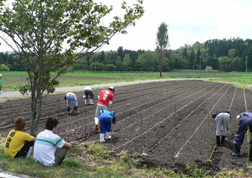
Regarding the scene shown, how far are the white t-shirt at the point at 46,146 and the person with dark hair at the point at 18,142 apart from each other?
0.40 metres

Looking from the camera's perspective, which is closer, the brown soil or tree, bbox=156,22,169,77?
the brown soil

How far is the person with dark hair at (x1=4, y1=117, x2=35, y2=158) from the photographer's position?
15.4 feet

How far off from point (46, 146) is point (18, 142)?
27.9 inches

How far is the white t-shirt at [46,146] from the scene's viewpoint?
14.5ft

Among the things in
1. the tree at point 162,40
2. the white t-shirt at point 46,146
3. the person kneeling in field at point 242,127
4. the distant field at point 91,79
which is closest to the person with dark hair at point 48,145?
the white t-shirt at point 46,146

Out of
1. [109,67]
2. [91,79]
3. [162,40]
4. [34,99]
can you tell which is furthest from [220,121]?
[109,67]

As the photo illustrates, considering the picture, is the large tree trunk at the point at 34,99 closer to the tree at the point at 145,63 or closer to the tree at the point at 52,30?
the tree at the point at 52,30

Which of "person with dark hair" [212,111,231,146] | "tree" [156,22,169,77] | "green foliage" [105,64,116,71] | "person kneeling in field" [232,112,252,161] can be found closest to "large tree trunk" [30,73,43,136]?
"person with dark hair" [212,111,231,146]

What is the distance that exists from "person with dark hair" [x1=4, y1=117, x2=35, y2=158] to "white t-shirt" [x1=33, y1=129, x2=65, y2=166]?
1.33 feet

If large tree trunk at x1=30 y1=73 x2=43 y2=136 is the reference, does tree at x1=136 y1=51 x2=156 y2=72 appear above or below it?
above

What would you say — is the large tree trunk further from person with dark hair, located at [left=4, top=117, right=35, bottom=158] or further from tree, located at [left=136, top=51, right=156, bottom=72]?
tree, located at [left=136, top=51, right=156, bottom=72]

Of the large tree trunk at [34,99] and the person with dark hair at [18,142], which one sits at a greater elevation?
the large tree trunk at [34,99]

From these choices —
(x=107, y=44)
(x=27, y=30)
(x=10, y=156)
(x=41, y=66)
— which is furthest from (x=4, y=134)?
(x=107, y=44)

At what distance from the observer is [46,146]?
442 cm
